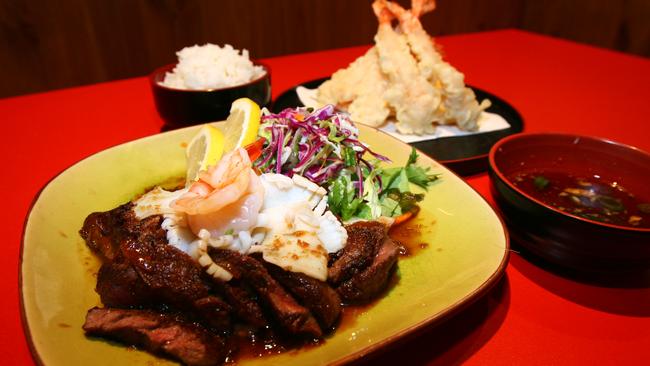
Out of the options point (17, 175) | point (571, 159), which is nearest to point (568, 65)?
point (571, 159)

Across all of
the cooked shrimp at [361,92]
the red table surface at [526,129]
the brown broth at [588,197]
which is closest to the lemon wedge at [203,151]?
the red table surface at [526,129]

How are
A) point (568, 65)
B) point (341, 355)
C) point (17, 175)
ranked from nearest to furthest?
point (341, 355), point (17, 175), point (568, 65)

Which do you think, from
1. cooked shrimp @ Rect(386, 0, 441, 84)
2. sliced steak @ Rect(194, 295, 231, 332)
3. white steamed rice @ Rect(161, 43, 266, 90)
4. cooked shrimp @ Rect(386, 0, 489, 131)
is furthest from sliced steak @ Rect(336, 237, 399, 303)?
white steamed rice @ Rect(161, 43, 266, 90)

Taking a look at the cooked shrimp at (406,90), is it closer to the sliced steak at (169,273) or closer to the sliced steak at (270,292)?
the sliced steak at (270,292)

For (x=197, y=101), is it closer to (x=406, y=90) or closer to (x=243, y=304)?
A: (x=406, y=90)

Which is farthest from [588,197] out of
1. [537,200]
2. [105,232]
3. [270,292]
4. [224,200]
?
[105,232]

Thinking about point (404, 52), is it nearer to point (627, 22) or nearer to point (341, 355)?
point (341, 355)
